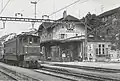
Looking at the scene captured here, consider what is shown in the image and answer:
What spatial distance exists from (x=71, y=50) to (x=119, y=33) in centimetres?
1857

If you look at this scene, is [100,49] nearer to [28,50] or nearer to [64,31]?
[64,31]

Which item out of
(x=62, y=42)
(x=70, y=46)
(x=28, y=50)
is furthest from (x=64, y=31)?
(x=28, y=50)

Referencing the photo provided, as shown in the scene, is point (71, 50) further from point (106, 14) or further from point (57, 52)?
point (106, 14)

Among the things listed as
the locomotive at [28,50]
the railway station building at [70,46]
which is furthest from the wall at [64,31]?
the locomotive at [28,50]

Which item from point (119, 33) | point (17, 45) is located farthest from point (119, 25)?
point (17, 45)

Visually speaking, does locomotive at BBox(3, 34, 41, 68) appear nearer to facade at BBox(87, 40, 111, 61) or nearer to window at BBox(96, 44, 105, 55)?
facade at BBox(87, 40, 111, 61)

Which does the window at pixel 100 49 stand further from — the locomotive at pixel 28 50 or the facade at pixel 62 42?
the locomotive at pixel 28 50

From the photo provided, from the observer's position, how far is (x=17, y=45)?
25.7 metres

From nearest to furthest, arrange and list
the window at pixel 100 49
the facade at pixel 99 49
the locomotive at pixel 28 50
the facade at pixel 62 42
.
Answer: the locomotive at pixel 28 50 < the facade at pixel 99 49 < the facade at pixel 62 42 < the window at pixel 100 49

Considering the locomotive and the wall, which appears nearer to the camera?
the locomotive

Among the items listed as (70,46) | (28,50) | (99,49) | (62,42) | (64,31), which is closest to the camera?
(28,50)

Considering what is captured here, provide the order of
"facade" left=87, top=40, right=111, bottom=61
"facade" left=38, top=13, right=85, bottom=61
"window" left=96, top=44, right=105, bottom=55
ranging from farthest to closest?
Answer: "window" left=96, top=44, right=105, bottom=55, "facade" left=38, top=13, right=85, bottom=61, "facade" left=87, top=40, right=111, bottom=61

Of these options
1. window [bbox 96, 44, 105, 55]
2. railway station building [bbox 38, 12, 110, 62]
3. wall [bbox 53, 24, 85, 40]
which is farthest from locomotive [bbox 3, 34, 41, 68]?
wall [bbox 53, 24, 85, 40]

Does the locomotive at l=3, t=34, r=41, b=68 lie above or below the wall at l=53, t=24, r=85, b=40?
below
